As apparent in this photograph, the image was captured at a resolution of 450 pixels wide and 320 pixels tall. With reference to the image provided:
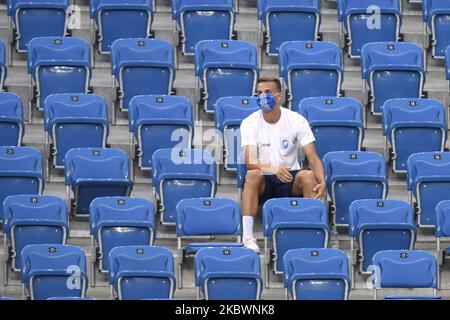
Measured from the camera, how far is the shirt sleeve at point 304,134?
11992 millimetres

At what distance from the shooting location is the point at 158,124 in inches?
493

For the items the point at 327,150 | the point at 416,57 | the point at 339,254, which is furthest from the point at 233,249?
the point at 416,57

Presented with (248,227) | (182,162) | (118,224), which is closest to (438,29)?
(182,162)

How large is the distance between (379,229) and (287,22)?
107 inches

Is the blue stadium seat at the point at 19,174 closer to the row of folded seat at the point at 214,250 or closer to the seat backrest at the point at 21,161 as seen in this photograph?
the seat backrest at the point at 21,161

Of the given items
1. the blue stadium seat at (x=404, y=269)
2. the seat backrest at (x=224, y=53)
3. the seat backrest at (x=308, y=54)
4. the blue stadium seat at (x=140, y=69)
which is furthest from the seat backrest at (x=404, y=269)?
the blue stadium seat at (x=140, y=69)

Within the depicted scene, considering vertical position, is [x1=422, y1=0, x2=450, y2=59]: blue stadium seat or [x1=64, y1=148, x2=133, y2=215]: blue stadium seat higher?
[x1=422, y1=0, x2=450, y2=59]: blue stadium seat

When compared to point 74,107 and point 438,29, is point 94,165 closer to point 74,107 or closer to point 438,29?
point 74,107

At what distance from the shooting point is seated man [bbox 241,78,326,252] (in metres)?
11.7

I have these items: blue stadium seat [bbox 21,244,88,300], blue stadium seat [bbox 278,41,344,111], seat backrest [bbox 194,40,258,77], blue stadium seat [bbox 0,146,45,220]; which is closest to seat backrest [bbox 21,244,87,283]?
blue stadium seat [bbox 21,244,88,300]

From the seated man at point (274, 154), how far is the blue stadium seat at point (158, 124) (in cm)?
67

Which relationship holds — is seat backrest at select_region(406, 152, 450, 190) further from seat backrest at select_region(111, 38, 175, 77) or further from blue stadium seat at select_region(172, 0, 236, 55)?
blue stadium seat at select_region(172, 0, 236, 55)

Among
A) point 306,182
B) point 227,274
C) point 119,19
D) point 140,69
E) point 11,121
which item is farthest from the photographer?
point 119,19

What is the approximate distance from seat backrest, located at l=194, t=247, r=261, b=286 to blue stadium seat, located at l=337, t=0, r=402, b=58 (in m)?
3.38
